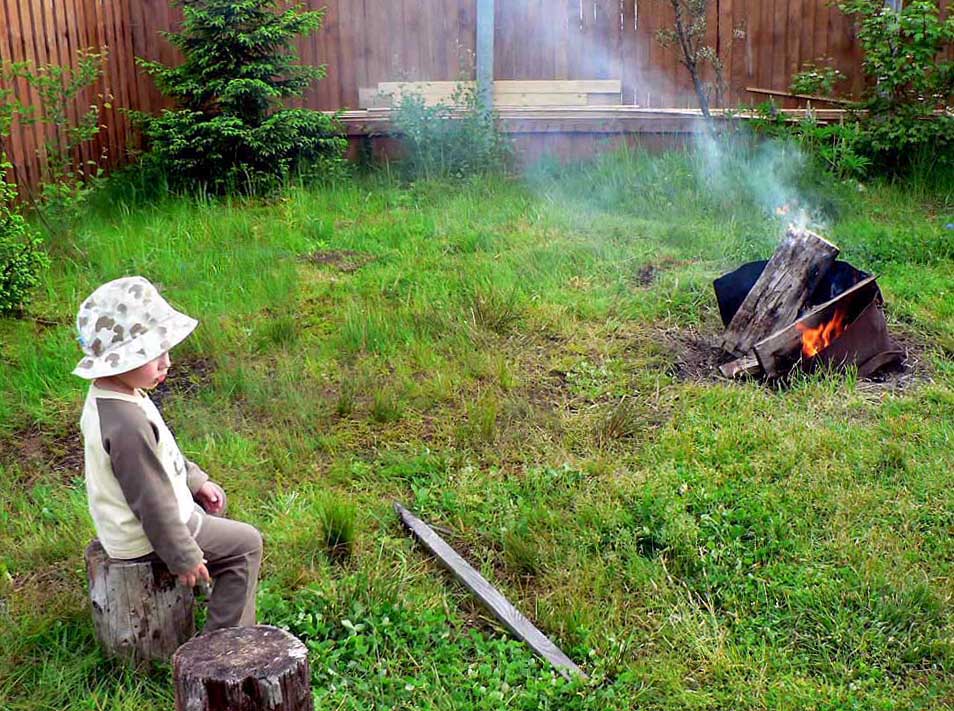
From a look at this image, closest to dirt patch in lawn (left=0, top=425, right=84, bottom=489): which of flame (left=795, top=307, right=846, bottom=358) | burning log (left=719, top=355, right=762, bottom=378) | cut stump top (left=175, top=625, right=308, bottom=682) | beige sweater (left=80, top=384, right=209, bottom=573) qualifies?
beige sweater (left=80, top=384, right=209, bottom=573)

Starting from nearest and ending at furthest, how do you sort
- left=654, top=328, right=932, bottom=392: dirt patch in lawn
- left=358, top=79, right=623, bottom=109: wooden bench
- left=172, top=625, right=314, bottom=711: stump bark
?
left=172, top=625, right=314, bottom=711: stump bark < left=654, top=328, right=932, bottom=392: dirt patch in lawn < left=358, top=79, right=623, bottom=109: wooden bench

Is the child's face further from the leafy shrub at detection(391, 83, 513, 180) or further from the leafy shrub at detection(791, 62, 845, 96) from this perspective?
the leafy shrub at detection(791, 62, 845, 96)

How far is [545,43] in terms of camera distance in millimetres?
10906

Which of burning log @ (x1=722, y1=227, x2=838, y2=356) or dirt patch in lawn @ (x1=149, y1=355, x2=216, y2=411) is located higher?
burning log @ (x1=722, y1=227, x2=838, y2=356)

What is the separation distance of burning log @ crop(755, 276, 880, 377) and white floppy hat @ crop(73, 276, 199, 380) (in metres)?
3.53

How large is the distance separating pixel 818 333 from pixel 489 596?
2871mm

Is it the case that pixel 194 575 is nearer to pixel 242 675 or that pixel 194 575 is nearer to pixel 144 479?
pixel 144 479

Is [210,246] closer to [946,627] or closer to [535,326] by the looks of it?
[535,326]

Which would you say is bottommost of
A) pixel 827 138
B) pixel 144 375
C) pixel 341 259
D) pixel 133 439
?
pixel 341 259

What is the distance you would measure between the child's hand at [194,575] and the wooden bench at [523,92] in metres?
7.91

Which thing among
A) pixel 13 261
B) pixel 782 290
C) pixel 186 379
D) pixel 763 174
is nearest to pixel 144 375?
pixel 186 379

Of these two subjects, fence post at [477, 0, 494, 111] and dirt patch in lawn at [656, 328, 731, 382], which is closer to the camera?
dirt patch in lawn at [656, 328, 731, 382]

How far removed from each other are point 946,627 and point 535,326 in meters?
3.17

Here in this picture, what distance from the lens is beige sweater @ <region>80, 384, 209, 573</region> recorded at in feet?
10.2
